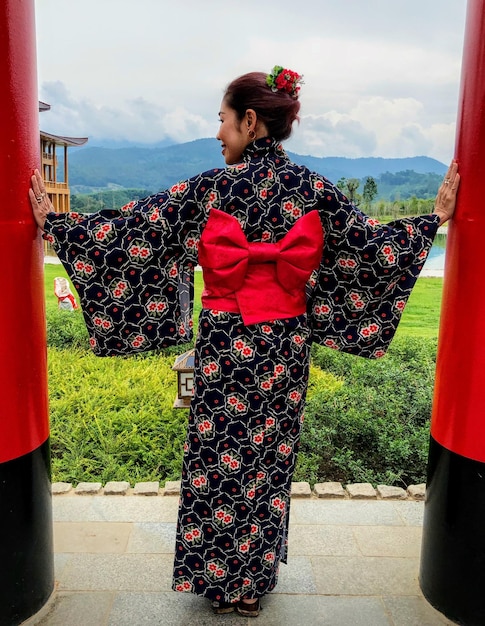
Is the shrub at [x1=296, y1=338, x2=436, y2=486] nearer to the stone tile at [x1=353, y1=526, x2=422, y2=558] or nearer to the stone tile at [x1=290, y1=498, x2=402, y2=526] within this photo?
the stone tile at [x1=290, y1=498, x2=402, y2=526]

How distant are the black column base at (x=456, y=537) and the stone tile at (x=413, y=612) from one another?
28 millimetres

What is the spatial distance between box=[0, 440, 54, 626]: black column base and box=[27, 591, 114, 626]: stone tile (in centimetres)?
5

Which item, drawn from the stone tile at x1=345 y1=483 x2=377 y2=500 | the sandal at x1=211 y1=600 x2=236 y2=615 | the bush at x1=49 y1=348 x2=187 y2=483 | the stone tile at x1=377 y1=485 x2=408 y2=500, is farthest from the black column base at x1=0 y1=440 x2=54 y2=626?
the stone tile at x1=377 y1=485 x2=408 y2=500

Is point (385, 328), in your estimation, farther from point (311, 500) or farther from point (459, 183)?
point (311, 500)

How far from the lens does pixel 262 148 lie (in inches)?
88.6

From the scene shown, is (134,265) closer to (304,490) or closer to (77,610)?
(77,610)

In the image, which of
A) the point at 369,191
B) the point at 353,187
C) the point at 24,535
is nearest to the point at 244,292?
the point at 24,535

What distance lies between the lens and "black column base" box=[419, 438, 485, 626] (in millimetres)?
2277

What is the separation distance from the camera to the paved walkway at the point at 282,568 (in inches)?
95.9

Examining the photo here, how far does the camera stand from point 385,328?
252 centimetres

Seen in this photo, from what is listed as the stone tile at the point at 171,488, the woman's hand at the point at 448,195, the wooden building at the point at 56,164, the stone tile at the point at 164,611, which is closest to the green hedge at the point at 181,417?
the stone tile at the point at 171,488

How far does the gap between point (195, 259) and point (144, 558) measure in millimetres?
1383

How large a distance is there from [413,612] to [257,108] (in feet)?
6.53

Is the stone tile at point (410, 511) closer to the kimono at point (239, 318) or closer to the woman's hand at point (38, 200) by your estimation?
the kimono at point (239, 318)
